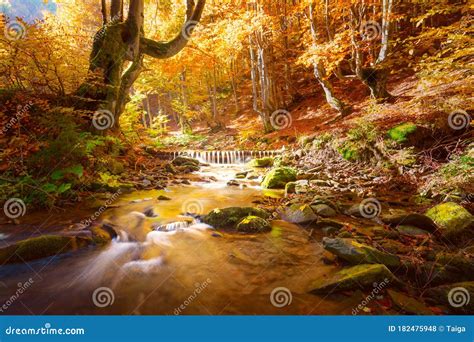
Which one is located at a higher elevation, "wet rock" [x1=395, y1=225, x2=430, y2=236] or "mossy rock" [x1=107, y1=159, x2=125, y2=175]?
"mossy rock" [x1=107, y1=159, x2=125, y2=175]

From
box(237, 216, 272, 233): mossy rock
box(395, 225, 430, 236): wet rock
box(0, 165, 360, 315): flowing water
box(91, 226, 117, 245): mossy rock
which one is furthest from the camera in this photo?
box(237, 216, 272, 233): mossy rock

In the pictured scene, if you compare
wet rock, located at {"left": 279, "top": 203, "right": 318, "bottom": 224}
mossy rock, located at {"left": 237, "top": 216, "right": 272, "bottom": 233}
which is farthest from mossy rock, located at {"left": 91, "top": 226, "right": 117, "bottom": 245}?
wet rock, located at {"left": 279, "top": 203, "right": 318, "bottom": 224}

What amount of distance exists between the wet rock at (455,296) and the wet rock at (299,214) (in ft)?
7.53

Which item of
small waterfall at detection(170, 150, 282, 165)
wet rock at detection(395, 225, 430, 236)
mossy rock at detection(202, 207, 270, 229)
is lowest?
wet rock at detection(395, 225, 430, 236)

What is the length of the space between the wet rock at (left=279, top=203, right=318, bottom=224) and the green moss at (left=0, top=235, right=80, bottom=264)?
3.60 m

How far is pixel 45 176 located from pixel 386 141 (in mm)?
8591

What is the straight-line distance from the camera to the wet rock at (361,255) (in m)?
3.25

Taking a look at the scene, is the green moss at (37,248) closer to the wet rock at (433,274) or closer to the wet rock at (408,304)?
the wet rock at (408,304)

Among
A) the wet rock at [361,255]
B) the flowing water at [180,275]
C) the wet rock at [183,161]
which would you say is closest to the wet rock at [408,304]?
the flowing water at [180,275]

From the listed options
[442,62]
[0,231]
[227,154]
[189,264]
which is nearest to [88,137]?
[0,231]

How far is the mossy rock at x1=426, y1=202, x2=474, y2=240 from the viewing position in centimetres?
388

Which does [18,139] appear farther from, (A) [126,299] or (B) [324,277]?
(B) [324,277]

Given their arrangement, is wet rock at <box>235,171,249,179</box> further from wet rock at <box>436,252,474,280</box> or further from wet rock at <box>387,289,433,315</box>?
wet rock at <box>387,289,433,315</box>

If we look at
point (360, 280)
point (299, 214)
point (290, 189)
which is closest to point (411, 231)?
point (299, 214)
